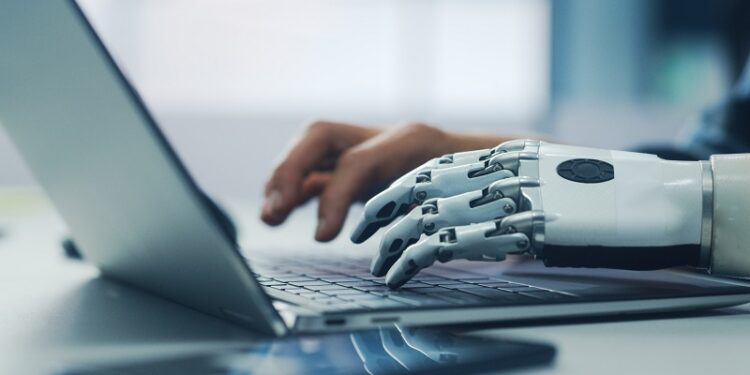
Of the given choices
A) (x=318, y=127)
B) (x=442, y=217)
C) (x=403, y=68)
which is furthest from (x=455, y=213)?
(x=403, y=68)

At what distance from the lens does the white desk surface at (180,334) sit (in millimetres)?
354

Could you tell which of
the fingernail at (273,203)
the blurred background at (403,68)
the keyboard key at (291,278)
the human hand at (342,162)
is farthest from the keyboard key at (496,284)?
the blurred background at (403,68)

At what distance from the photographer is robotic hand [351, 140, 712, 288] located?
18.6 inches

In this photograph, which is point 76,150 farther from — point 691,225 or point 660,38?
point 660,38

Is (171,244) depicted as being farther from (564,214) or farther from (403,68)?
(403,68)

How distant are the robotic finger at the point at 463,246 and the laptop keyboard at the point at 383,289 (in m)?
0.01

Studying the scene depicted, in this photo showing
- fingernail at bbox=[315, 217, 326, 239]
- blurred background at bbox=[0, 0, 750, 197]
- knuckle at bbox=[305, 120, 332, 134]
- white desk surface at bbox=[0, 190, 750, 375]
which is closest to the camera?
white desk surface at bbox=[0, 190, 750, 375]

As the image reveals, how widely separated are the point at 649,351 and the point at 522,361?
73 mm

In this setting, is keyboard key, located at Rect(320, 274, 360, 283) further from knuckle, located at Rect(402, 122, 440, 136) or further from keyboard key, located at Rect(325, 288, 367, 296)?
knuckle, located at Rect(402, 122, 440, 136)

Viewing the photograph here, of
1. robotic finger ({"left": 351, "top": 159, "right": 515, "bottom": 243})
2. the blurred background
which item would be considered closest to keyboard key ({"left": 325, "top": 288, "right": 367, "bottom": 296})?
robotic finger ({"left": 351, "top": 159, "right": 515, "bottom": 243})

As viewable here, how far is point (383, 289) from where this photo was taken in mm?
461

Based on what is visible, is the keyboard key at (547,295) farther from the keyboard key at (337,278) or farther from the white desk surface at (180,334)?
the keyboard key at (337,278)

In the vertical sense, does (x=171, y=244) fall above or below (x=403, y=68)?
below

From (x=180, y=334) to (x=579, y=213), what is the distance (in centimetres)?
25
